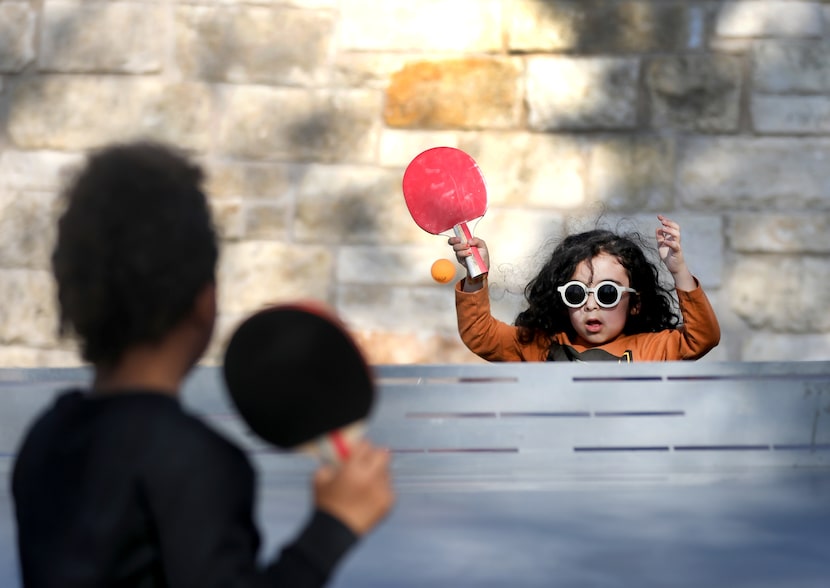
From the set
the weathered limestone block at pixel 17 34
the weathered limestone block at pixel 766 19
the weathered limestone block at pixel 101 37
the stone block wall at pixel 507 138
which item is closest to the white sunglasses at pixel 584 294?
the stone block wall at pixel 507 138

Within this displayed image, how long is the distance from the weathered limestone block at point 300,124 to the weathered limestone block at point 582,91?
0.56m

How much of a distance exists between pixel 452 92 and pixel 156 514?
10.5ft

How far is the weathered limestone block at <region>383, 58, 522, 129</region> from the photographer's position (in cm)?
400

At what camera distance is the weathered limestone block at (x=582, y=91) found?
4004 millimetres

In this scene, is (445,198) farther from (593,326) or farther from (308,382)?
(308,382)

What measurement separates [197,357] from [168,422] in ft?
0.37

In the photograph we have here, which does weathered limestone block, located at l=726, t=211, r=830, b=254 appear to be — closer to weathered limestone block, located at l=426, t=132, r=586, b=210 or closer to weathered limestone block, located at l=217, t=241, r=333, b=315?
weathered limestone block, located at l=426, t=132, r=586, b=210

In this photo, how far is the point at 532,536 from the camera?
5.34ft

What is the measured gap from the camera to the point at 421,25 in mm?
4016

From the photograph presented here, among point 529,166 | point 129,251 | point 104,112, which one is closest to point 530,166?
point 529,166

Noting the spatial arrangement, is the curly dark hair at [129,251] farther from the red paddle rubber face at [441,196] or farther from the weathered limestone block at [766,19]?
the weathered limestone block at [766,19]

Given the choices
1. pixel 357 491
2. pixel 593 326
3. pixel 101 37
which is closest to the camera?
pixel 357 491

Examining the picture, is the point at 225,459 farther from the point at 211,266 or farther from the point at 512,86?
the point at 512,86

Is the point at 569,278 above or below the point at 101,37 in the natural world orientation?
below
